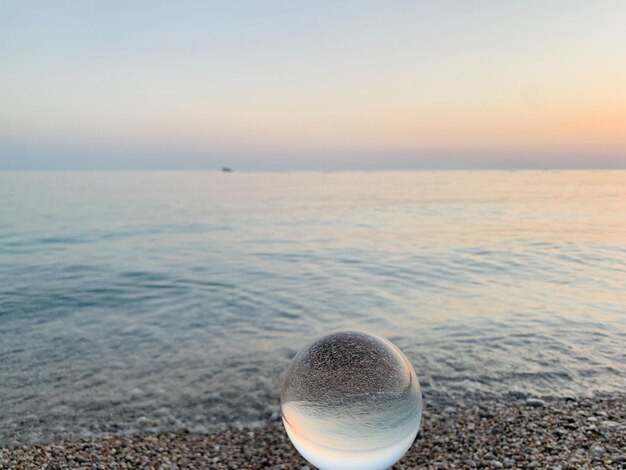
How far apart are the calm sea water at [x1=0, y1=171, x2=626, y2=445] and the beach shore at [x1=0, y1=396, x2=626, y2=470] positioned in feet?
1.96

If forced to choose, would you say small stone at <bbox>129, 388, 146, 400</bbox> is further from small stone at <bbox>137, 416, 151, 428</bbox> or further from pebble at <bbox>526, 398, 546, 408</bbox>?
pebble at <bbox>526, 398, 546, 408</bbox>

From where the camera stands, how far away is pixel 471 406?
6.41 m

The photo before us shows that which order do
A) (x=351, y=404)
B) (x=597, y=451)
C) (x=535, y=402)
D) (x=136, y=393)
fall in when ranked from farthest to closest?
(x=136, y=393)
(x=535, y=402)
(x=597, y=451)
(x=351, y=404)

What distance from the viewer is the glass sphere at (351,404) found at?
3.82m

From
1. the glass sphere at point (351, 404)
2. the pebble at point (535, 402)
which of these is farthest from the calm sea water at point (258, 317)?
the glass sphere at point (351, 404)

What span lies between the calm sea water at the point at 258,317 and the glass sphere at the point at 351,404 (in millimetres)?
2489

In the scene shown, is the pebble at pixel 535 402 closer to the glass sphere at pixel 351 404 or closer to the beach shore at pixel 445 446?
the beach shore at pixel 445 446

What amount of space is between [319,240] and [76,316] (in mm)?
14506

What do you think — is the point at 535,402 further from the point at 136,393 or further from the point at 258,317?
the point at 258,317

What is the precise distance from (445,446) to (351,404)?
6.59 ft

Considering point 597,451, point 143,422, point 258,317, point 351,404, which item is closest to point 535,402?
point 597,451

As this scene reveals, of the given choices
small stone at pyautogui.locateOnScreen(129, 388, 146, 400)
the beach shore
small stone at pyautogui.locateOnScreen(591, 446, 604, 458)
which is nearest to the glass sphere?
the beach shore

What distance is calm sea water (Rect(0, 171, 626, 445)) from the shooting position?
23.0 ft

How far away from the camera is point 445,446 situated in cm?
524
